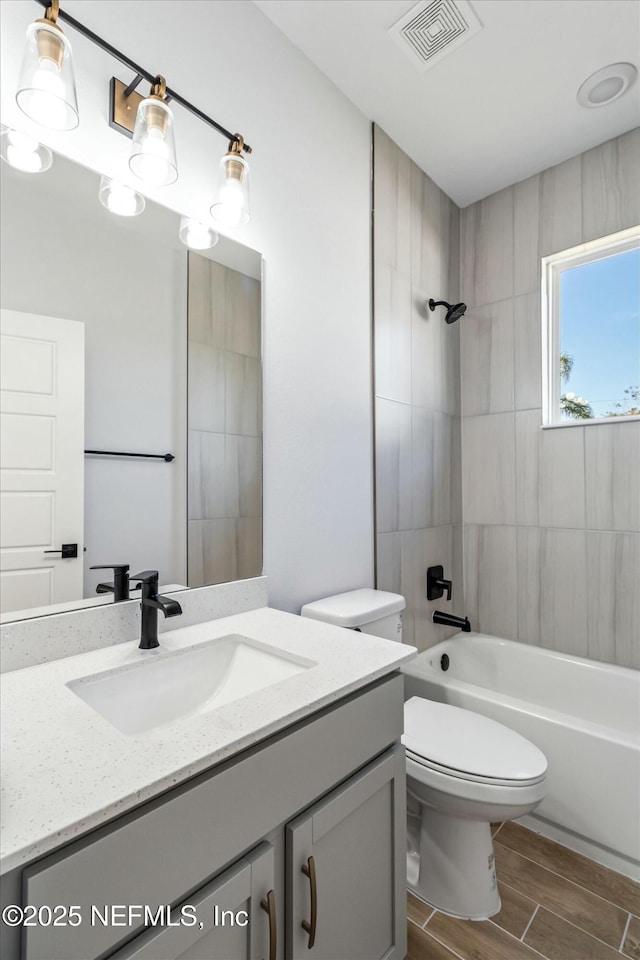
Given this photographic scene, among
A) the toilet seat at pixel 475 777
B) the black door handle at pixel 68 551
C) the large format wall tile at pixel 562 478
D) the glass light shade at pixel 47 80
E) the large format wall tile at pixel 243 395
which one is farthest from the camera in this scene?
the large format wall tile at pixel 562 478

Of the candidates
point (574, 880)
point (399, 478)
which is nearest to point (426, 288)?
point (399, 478)

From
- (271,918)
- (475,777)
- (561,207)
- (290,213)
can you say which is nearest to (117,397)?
(290,213)

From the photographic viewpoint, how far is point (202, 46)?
1.32 m

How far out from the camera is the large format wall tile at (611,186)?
2.06 m

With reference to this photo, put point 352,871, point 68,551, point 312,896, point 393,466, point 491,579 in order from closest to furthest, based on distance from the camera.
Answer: point 312,896, point 352,871, point 68,551, point 393,466, point 491,579

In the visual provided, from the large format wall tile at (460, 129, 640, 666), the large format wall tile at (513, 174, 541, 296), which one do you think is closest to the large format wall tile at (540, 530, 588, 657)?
the large format wall tile at (460, 129, 640, 666)

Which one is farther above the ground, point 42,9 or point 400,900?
point 42,9

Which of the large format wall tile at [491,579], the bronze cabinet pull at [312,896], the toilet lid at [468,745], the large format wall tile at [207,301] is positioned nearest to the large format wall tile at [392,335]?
the large format wall tile at [207,301]

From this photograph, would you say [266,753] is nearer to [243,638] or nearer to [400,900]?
[243,638]

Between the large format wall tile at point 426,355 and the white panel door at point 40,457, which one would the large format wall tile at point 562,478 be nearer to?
the large format wall tile at point 426,355

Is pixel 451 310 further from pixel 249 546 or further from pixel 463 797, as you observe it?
pixel 463 797

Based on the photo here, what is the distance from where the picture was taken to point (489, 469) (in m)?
2.53

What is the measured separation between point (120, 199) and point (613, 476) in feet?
7.04

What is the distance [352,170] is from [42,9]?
3.81ft
